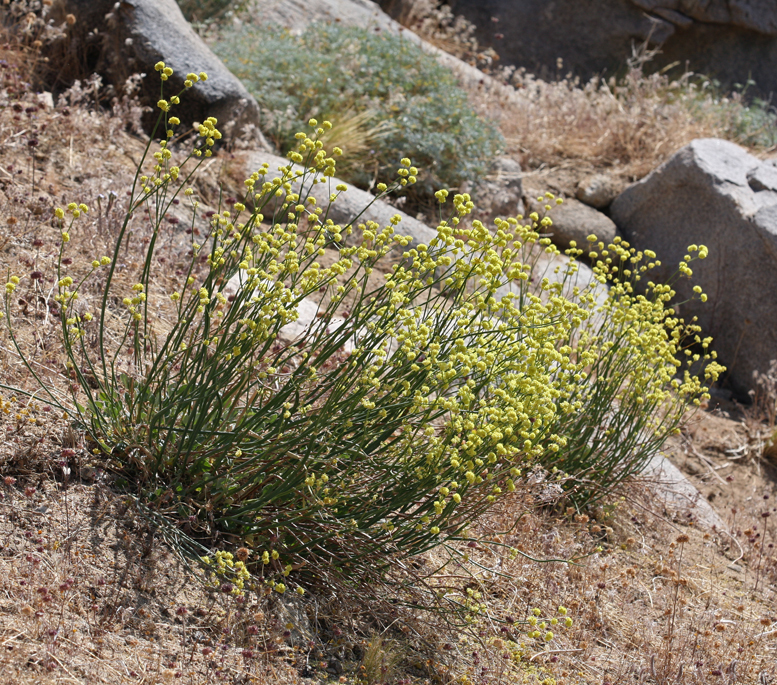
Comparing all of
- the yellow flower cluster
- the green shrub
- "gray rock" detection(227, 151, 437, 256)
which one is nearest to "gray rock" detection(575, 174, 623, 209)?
the green shrub

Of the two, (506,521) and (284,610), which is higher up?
(506,521)


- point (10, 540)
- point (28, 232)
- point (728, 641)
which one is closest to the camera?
point (10, 540)

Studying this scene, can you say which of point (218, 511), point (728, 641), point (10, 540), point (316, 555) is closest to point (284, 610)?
point (316, 555)

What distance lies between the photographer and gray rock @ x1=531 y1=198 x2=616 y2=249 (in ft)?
21.8

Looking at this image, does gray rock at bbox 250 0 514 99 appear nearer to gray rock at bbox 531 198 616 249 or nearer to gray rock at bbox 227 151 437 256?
gray rock at bbox 531 198 616 249

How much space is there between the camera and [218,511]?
243cm

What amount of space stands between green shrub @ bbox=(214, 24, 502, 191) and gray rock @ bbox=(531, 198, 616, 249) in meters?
0.89

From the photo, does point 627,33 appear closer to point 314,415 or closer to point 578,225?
point 578,225

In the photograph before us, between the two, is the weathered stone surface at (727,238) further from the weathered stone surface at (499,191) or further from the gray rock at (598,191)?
the weathered stone surface at (499,191)

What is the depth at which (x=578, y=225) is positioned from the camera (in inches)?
263

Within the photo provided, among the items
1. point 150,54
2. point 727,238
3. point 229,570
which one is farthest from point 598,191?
point 229,570

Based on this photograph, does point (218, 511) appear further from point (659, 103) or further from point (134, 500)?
point (659, 103)

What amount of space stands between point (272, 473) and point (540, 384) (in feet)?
3.17

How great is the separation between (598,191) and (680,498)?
12.5 ft
